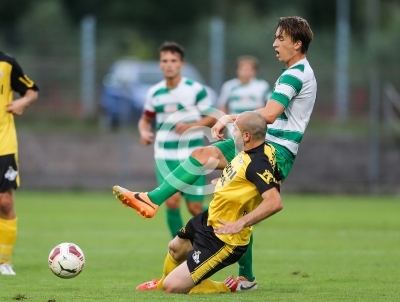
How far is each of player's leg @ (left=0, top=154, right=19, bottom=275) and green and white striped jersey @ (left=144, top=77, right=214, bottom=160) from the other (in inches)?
95.0

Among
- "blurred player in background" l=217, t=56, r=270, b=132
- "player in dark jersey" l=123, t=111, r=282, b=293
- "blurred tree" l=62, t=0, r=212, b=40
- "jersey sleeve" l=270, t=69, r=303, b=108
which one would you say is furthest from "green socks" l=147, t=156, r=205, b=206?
"blurred tree" l=62, t=0, r=212, b=40

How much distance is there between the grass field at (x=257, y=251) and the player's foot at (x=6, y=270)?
10cm

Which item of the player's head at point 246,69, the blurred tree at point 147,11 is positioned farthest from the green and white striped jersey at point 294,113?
the blurred tree at point 147,11

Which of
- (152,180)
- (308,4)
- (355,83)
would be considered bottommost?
(152,180)

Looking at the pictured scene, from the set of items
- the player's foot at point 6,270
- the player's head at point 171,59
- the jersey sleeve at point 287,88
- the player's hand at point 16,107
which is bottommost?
the player's foot at point 6,270

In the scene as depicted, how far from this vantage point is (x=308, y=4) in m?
40.3

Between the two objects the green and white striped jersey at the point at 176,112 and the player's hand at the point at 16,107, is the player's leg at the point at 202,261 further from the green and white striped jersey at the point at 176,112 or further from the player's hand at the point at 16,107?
the green and white striped jersey at the point at 176,112

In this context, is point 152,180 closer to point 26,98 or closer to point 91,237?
point 91,237

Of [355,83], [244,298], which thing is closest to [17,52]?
[355,83]

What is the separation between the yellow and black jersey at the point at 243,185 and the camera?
23.1 feet

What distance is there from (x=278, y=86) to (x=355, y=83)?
14589 millimetres

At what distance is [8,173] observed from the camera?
9016 mm

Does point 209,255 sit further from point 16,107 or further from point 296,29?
point 16,107

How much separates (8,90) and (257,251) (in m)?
3.95
